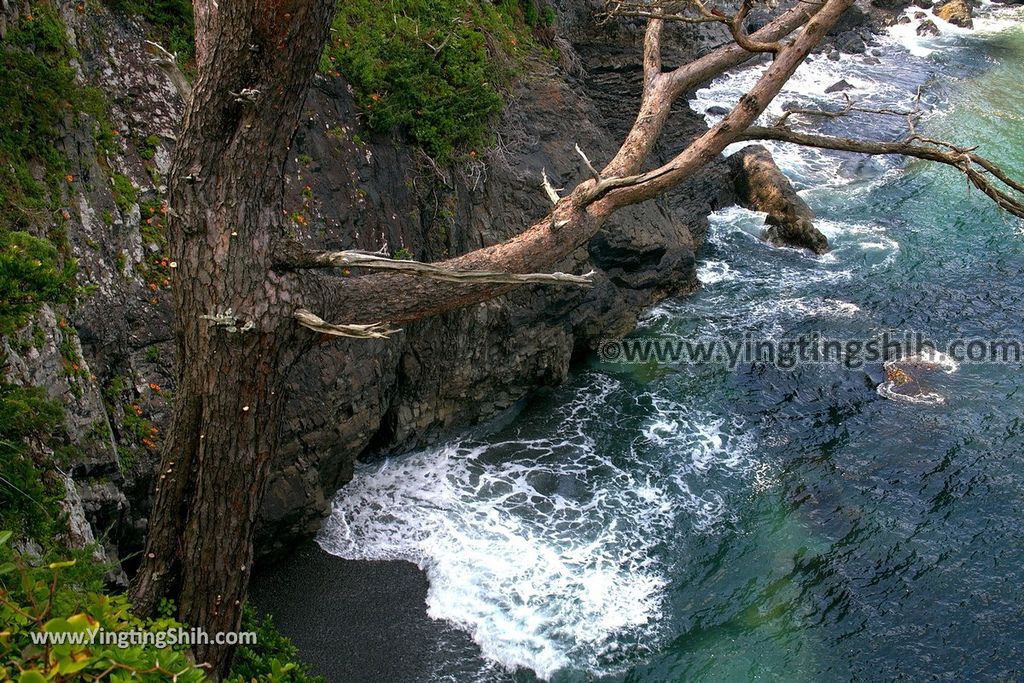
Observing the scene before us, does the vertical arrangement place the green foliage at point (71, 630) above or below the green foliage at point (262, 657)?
above

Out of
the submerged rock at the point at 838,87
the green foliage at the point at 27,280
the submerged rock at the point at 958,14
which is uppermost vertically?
the submerged rock at the point at 958,14

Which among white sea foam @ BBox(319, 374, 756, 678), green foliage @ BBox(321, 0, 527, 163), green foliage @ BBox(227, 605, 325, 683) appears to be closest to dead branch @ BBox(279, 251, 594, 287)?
green foliage @ BBox(227, 605, 325, 683)

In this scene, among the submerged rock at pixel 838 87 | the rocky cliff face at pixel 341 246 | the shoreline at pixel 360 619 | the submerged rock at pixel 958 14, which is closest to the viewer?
the rocky cliff face at pixel 341 246

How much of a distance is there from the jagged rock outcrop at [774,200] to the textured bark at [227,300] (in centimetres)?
1293

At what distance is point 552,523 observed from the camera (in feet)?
30.9

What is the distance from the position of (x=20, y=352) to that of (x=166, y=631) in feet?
8.84

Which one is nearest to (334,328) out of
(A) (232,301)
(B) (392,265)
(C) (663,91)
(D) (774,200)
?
(B) (392,265)

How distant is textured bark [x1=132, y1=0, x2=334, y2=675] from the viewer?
3627 mm

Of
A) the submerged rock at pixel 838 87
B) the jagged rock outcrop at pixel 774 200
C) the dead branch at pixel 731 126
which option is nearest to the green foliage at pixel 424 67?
the dead branch at pixel 731 126

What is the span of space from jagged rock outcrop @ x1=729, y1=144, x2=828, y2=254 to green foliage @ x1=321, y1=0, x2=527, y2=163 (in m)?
6.60

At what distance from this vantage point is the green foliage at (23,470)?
174 inches

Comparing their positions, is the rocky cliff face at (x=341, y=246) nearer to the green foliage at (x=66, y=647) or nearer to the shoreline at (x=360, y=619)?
the shoreline at (x=360, y=619)

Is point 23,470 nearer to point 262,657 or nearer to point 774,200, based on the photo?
point 262,657

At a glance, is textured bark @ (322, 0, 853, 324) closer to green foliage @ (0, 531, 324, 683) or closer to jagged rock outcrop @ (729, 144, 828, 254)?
green foliage @ (0, 531, 324, 683)
